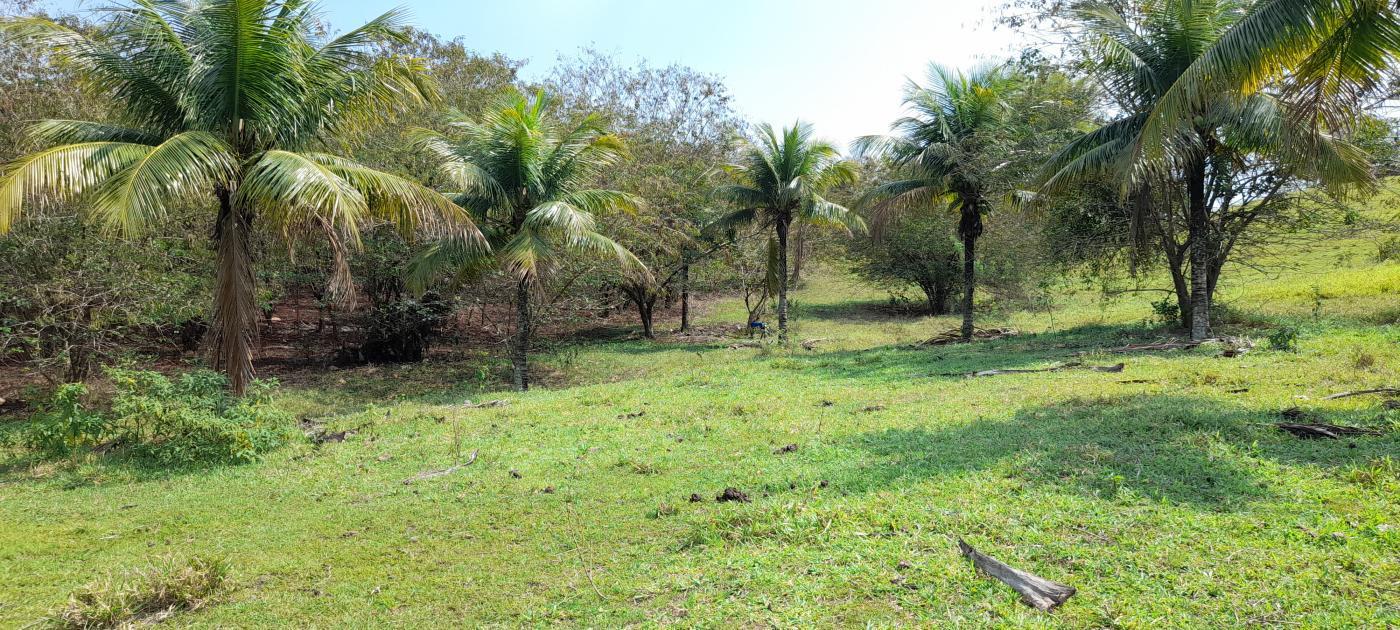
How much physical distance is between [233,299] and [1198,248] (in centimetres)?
1533

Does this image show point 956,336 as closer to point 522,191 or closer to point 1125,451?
point 522,191

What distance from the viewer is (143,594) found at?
14.2 feet

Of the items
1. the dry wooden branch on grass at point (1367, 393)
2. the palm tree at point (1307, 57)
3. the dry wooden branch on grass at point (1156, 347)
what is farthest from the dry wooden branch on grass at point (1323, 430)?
the dry wooden branch on grass at point (1156, 347)

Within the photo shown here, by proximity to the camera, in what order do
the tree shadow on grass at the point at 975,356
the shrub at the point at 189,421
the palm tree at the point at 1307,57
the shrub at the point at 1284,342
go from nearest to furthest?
the palm tree at the point at 1307,57
the shrub at the point at 189,421
the shrub at the point at 1284,342
the tree shadow on grass at the point at 975,356

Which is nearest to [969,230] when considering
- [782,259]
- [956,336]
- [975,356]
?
[956,336]

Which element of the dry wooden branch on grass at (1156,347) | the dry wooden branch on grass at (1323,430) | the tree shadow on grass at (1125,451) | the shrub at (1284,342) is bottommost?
the tree shadow on grass at (1125,451)

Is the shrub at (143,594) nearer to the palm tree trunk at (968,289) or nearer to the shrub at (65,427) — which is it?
the shrub at (65,427)

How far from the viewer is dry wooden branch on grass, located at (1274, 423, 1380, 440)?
5942mm

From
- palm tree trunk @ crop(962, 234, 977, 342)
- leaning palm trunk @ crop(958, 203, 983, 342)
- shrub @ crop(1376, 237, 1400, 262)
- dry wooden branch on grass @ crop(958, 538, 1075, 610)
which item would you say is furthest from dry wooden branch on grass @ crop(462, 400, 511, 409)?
shrub @ crop(1376, 237, 1400, 262)

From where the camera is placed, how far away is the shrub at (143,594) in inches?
163

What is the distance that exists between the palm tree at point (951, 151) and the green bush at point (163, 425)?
1459cm

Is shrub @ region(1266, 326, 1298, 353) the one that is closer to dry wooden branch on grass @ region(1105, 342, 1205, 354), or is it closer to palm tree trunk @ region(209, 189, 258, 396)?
dry wooden branch on grass @ region(1105, 342, 1205, 354)

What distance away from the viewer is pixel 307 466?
25.7 feet

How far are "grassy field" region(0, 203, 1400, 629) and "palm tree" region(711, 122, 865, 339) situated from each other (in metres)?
10.5
